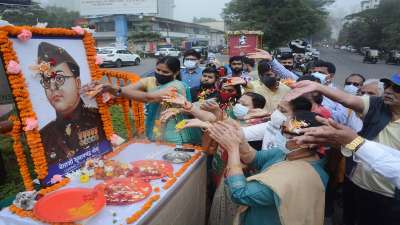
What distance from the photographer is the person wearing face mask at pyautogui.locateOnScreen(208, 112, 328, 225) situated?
165cm

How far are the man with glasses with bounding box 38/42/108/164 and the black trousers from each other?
7.64 feet

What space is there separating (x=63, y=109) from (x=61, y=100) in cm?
7

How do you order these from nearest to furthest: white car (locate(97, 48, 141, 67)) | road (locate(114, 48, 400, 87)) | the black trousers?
the black trousers < road (locate(114, 48, 400, 87)) < white car (locate(97, 48, 141, 67))

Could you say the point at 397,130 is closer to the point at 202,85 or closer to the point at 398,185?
the point at 398,185

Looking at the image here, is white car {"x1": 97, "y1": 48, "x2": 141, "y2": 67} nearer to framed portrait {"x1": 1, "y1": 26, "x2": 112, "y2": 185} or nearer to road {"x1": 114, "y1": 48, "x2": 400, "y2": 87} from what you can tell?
road {"x1": 114, "y1": 48, "x2": 400, "y2": 87}

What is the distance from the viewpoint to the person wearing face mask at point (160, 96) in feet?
9.45

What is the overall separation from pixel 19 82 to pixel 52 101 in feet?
1.03

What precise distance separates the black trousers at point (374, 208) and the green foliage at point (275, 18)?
19262mm

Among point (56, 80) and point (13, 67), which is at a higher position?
point (13, 67)

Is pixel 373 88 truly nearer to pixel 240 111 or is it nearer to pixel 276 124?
pixel 240 111

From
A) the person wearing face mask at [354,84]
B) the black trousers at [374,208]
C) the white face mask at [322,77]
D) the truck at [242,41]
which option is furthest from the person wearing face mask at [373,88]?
the truck at [242,41]

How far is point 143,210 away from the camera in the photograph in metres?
1.82

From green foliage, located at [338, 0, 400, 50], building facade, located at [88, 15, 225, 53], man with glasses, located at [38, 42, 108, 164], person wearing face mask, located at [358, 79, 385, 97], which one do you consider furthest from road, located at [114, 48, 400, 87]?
building facade, located at [88, 15, 225, 53]

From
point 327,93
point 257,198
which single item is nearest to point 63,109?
point 257,198
